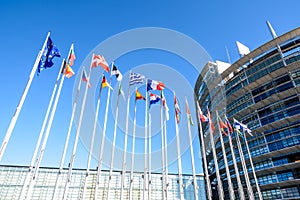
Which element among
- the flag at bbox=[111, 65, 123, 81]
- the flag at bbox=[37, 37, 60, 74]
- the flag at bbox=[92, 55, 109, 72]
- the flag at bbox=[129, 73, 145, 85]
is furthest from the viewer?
the flag at bbox=[129, 73, 145, 85]

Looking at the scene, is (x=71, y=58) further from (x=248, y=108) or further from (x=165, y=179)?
(x=248, y=108)

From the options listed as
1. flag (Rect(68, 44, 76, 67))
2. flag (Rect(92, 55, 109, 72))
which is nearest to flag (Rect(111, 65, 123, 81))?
flag (Rect(92, 55, 109, 72))

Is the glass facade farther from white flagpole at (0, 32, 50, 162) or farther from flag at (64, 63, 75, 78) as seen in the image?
white flagpole at (0, 32, 50, 162)

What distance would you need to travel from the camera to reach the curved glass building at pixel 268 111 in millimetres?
41406

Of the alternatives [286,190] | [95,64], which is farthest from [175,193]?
[95,64]

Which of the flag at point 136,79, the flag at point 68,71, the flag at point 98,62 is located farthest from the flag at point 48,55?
the flag at point 136,79

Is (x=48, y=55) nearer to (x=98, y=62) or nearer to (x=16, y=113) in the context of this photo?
(x=98, y=62)

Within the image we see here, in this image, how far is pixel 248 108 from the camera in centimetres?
4869

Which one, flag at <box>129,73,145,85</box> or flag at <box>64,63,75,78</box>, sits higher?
flag at <box>129,73,145,85</box>

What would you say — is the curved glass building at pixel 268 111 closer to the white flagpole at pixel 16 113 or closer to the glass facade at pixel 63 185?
the glass facade at pixel 63 185

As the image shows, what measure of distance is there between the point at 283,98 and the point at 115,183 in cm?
4523

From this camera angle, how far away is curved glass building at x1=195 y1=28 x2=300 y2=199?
41406mm

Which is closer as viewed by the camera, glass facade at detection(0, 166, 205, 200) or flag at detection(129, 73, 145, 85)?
flag at detection(129, 73, 145, 85)

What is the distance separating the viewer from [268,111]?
47000 millimetres
